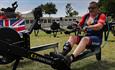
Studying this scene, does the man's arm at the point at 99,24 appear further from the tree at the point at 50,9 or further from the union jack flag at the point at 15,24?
the tree at the point at 50,9

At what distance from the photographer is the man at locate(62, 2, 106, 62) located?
803 centimetres

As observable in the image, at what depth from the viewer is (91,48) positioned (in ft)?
27.6

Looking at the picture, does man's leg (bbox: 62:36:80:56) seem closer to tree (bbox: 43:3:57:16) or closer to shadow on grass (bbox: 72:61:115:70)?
shadow on grass (bbox: 72:61:115:70)

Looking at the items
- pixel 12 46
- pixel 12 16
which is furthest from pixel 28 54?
pixel 12 16

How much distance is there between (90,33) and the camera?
8.58m

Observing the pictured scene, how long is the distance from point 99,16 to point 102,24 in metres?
0.25

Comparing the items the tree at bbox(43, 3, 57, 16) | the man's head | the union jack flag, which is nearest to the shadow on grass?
the man's head

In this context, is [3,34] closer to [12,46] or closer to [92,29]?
[12,46]

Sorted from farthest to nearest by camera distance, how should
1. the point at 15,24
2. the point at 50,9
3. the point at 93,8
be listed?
the point at 50,9
the point at 15,24
the point at 93,8

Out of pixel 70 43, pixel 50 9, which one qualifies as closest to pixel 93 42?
pixel 70 43

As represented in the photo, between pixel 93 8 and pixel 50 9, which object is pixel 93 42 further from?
pixel 50 9

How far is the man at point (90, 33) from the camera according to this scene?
8.03m

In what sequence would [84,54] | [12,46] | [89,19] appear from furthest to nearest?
[89,19] → [84,54] → [12,46]

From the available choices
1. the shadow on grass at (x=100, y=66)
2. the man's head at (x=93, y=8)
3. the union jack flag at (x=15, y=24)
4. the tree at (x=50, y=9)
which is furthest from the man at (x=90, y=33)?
the tree at (x=50, y=9)
